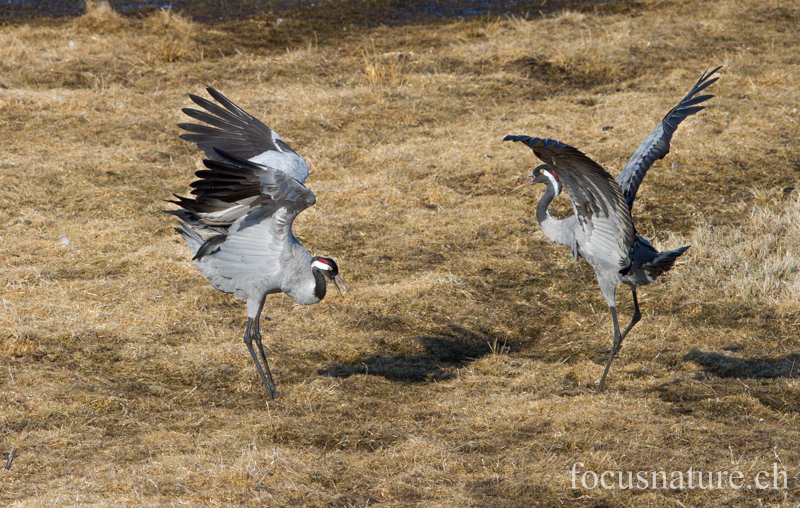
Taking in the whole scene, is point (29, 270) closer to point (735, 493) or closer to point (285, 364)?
point (285, 364)

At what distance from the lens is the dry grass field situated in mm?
4188

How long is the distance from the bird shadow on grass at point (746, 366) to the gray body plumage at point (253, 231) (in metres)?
2.57

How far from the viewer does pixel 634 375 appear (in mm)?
5250

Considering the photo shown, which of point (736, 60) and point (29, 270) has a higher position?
point (736, 60)

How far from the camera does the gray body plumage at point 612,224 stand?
185 inches

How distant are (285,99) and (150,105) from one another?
5.16 ft

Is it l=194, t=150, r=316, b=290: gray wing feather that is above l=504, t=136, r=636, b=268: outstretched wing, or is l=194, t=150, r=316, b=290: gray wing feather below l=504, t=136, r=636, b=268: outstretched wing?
below

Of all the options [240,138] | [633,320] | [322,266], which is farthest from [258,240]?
[633,320]

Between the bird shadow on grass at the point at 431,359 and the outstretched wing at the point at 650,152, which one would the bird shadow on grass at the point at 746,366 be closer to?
the outstretched wing at the point at 650,152

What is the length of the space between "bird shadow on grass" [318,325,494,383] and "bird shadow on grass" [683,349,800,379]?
1.40 meters

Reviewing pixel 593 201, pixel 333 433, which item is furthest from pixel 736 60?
pixel 333 433

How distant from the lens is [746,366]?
5.27m

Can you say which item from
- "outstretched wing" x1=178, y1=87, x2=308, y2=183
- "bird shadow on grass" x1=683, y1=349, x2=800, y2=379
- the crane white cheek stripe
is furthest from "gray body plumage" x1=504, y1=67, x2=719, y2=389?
"outstretched wing" x1=178, y1=87, x2=308, y2=183

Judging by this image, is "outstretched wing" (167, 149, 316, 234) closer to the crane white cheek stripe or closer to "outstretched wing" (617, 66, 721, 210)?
the crane white cheek stripe
